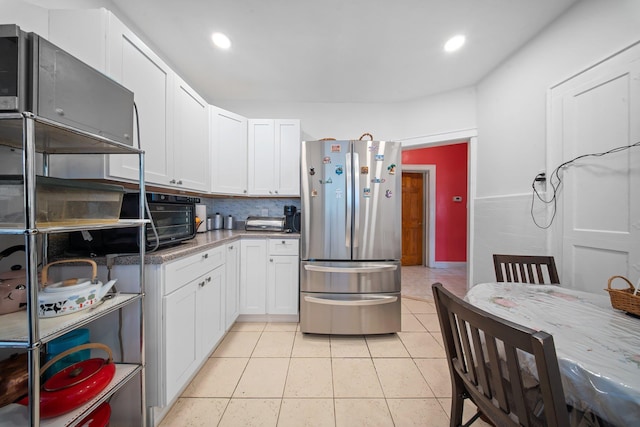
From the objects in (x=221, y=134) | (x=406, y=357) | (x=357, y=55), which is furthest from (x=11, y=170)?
(x=406, y=357)

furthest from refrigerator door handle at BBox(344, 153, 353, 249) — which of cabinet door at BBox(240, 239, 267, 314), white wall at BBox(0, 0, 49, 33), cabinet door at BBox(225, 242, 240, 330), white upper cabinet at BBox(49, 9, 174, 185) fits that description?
white wall at BBox(0, 0, 49, 33)

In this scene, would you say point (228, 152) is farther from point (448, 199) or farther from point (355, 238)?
point (448, 199)

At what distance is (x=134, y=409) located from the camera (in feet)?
3.75

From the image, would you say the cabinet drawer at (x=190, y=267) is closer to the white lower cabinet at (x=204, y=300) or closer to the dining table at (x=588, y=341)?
the white lower cabinet at (x=204, y=300)

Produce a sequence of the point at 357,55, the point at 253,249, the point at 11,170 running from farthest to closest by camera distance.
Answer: the point at 253,249
the point at 357,55
the point at 11,170

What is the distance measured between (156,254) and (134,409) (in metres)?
0.79

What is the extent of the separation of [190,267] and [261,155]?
57.5 inches

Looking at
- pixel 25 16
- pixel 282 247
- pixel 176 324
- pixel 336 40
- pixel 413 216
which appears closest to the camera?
pixel 25 16

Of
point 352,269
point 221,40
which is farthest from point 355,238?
point 221,40

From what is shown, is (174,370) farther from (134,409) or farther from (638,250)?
(638,250)

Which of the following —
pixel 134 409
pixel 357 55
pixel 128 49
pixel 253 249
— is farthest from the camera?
pixel 253 249

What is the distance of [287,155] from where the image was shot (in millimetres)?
2492

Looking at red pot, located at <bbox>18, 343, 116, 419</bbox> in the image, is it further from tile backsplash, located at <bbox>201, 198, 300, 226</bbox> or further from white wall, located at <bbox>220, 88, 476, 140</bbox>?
white wall, located at <bbox>220, 88, 476, 140</bbox>

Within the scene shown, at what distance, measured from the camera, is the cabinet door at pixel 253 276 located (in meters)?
2.26
